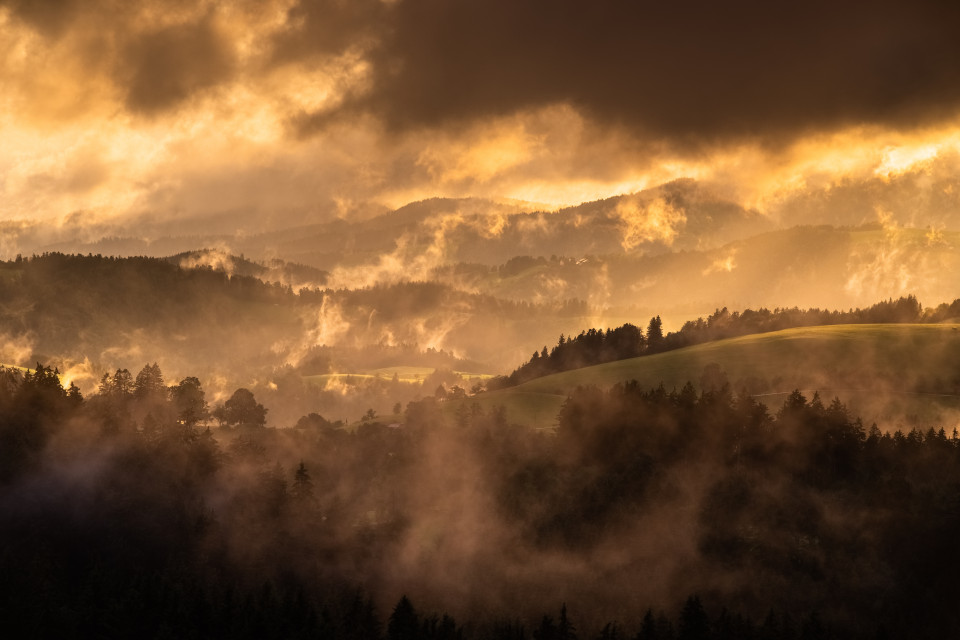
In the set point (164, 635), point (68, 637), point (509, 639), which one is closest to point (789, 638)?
point (509, 639)

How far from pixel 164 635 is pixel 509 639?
64.8 metres

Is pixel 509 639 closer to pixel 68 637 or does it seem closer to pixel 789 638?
pixel 789 638

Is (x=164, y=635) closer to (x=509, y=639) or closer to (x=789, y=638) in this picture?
(x=509, y=639)

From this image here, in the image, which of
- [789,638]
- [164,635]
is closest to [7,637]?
[164,635]

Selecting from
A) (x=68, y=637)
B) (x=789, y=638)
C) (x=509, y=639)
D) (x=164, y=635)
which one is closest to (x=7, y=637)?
(x=68, y=637)

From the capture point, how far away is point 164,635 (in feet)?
655

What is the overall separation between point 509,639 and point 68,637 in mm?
82307

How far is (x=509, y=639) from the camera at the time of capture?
200 meters

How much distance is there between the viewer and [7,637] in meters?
196

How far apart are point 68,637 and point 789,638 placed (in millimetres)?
134690

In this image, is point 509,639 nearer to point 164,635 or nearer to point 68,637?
point 164,635

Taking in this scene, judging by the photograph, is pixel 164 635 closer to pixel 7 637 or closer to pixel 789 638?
pixel 7 637

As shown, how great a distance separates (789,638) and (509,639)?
2063 inches

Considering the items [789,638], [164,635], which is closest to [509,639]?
[789,638]
